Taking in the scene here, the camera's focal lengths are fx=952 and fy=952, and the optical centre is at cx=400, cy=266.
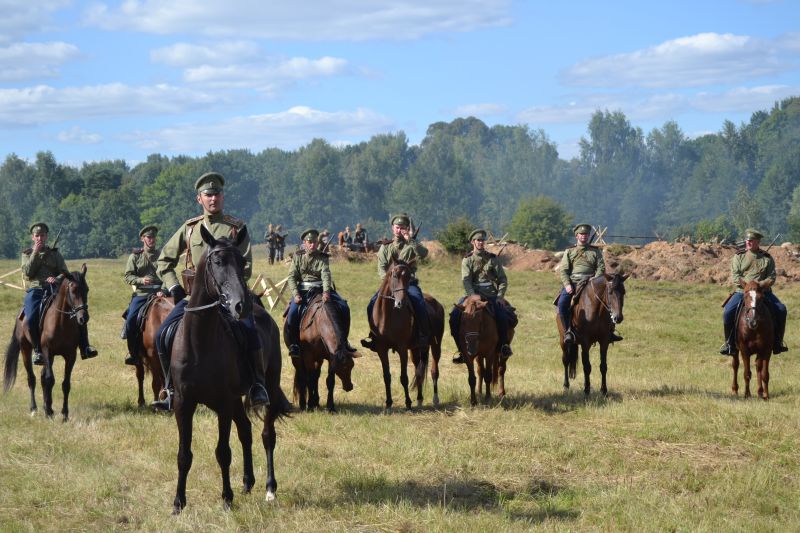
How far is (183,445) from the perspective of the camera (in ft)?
29.2

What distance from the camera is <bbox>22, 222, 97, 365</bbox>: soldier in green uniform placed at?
14.9m

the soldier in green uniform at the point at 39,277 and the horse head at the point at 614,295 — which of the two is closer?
the soldier in green uniform at the point at 39,277

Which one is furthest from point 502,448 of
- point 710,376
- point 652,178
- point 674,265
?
point 652,178

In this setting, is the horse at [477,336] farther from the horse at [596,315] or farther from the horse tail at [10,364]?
the horse tail at [10,364]

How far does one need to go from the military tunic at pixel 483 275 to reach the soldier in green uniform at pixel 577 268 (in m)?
1.31

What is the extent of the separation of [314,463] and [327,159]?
12544 centimetres

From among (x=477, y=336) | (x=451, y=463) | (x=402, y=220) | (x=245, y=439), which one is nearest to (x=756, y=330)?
(x=477, y=336)

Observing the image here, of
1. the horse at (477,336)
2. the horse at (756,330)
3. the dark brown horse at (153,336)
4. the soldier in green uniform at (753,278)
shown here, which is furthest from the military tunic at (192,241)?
the soldier in green uniform at (753,278)

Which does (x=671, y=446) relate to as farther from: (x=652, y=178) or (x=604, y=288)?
(x=652, y=178)

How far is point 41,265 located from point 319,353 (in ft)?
15.2

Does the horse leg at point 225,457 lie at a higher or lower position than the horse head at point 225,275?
lower

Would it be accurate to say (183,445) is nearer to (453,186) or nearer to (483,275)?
(483,275)

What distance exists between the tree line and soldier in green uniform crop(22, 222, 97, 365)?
6939 cm

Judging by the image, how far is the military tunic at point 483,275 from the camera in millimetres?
15969
